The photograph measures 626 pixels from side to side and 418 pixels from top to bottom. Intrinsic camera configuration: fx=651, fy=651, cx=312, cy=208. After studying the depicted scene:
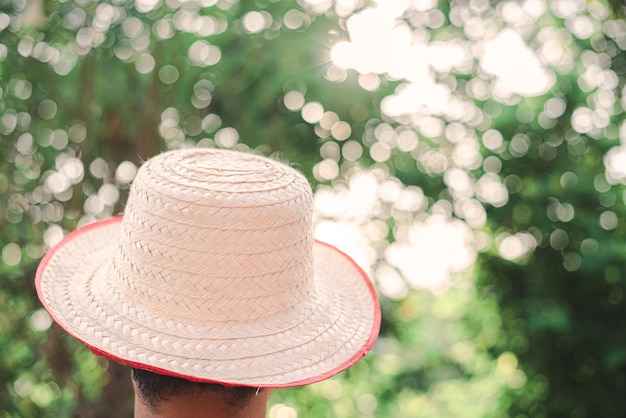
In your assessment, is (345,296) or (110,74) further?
(110,74)

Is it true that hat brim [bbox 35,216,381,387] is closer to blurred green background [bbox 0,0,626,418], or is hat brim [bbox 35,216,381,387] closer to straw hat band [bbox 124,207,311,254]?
straw hat band [bbox 124,207,311,254]

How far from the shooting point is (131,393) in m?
3.42

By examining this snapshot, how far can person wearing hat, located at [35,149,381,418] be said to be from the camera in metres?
1.46

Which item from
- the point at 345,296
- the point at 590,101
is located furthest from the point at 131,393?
the point at 590,101

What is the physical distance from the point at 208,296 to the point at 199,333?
0.09 meters

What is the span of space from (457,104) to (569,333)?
137cm

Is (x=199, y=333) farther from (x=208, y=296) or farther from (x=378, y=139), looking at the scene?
(x=378, y=139)

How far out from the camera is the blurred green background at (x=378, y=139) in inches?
109

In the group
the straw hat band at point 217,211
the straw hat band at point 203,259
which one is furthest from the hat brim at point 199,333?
the straw hat band at point 217,211

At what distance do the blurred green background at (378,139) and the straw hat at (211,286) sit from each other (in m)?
1.27

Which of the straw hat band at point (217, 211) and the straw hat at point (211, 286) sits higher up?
the straw hat band at point (217, 211)

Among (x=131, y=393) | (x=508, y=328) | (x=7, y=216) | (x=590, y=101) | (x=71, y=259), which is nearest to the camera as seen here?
(x=71, y=259)

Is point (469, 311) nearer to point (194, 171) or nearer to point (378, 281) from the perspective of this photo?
point (378, 281)

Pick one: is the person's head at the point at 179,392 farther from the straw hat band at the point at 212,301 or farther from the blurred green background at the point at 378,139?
the blurred green background at the point at 378,139
